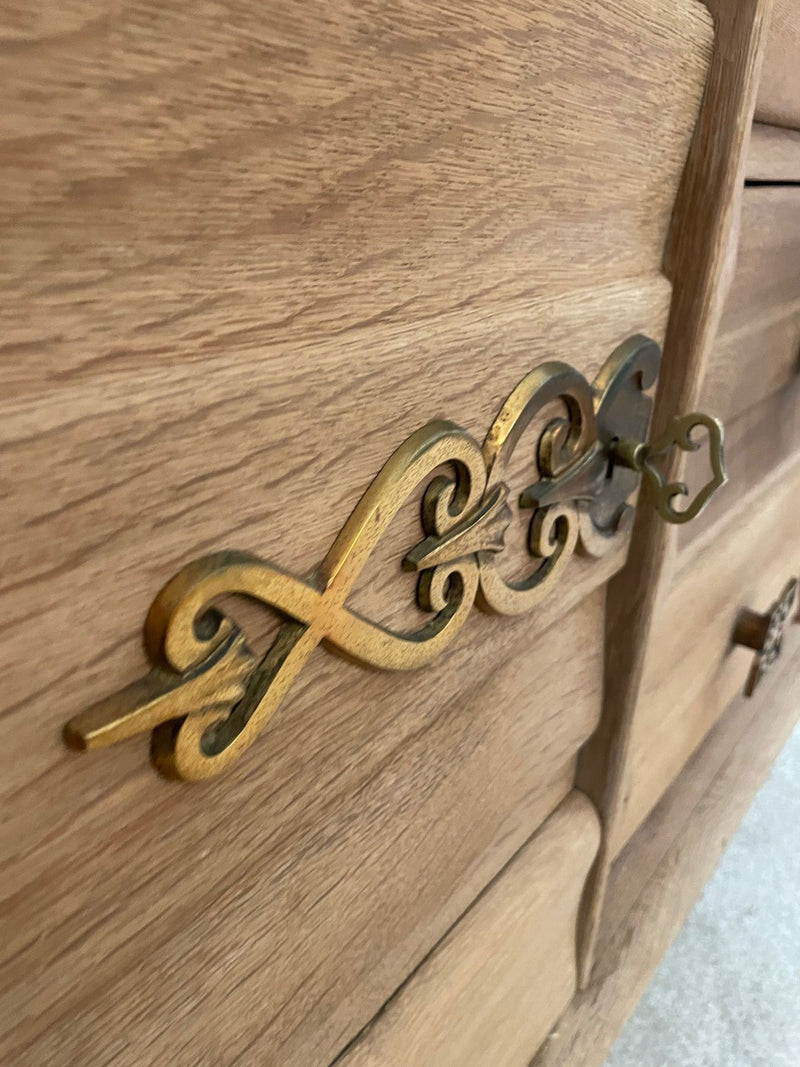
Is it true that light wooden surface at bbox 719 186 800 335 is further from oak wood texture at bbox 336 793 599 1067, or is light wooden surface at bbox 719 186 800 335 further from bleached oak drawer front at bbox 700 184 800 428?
oak wood texture at bbox 336 793 599 1067

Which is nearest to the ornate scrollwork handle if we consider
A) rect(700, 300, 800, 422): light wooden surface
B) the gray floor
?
rect(700, 300, 800, 422): light wooden surface

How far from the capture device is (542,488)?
0.37m

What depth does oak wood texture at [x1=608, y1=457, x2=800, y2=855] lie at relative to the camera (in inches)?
26.1

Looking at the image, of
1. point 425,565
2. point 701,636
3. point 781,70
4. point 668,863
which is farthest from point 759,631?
point 425,565

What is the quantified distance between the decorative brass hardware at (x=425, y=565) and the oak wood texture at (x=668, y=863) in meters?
0.47

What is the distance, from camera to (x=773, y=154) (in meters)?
0.56

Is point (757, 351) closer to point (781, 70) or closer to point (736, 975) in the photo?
point (781, 70)

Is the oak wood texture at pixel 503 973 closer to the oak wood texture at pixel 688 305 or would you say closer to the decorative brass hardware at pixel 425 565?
the oak wood texture at pixel 688 305

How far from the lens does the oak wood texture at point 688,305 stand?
405mm

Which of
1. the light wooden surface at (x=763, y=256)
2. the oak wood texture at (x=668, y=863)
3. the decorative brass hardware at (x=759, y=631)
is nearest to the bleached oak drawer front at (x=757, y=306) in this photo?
the light wooden surface at (x=763, y=256)

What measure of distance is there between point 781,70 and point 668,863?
28.6 inches

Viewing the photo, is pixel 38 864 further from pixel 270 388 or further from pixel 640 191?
pixel 640 191

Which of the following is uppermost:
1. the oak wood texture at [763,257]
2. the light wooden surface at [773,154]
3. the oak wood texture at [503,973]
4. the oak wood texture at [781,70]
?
the oak wood texture at [781,70]

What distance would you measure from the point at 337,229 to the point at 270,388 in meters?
0.05
